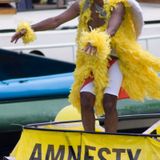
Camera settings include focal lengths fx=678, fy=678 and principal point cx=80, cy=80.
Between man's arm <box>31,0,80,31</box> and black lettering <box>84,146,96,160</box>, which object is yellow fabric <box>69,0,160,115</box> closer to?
man's arm <box>31,0,80,31</box>

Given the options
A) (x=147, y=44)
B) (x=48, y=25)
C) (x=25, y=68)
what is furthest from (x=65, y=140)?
(x=147, y=44)

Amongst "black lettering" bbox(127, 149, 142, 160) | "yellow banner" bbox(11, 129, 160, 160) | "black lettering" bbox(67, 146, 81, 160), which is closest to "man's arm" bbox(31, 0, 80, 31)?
"yellow banner" bbox(11, 129, 160, 160)

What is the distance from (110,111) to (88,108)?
0.42ft

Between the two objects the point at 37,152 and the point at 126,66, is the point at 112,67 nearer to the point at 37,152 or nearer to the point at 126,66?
the point at 126,66

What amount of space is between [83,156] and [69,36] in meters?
3.29

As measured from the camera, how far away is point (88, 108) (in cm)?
385

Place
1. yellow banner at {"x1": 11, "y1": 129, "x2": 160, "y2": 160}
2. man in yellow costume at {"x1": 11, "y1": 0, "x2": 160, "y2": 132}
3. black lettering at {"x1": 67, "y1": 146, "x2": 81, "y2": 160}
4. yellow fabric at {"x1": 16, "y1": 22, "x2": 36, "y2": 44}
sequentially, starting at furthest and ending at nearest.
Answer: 1. yellow fabric at {"x1": 16, "y1": 22, "x2": 36, "y2": 44}
2. man in yellow costume at {"x1": 11, "y1": 0, "x2": 160, "y2": 132}
3. black lettering at {"x1": 67, "y1": 146, "x2": 81, "y2": 160}
4. yellow banner at {"x1": 11, "y1": 129, "x2": 160, "y2": 160}

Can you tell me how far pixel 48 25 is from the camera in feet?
13.5

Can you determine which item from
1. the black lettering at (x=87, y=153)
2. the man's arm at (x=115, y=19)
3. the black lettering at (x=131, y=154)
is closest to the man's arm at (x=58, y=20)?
the man's arm at (x=115, y=19)

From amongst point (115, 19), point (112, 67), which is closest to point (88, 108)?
point (112, 67)

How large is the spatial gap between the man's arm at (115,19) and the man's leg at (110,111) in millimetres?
367

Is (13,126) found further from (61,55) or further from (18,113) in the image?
(61,55)

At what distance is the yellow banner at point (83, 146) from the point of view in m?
3.58

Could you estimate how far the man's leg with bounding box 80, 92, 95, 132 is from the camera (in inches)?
151
